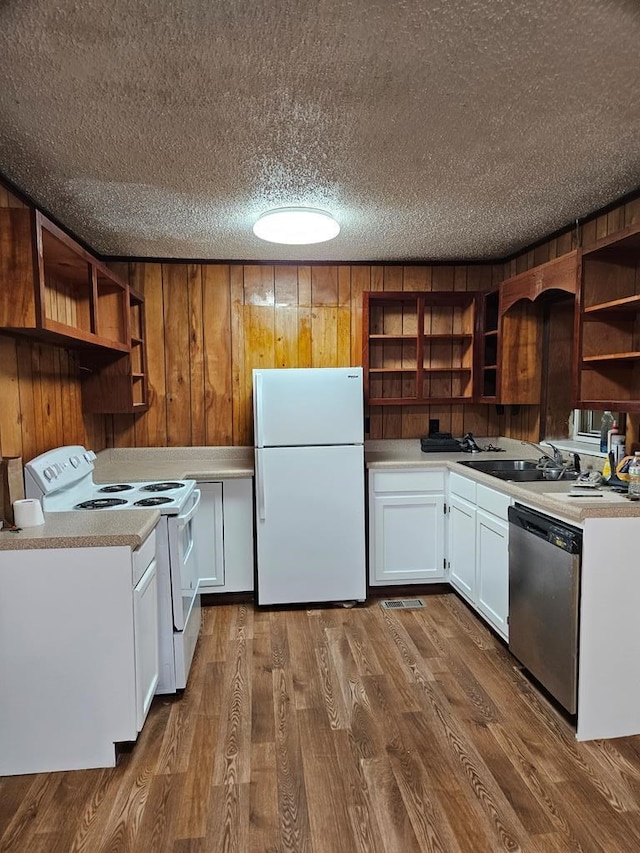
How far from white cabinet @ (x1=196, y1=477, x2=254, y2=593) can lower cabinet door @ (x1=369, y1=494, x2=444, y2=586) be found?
0.81 meters

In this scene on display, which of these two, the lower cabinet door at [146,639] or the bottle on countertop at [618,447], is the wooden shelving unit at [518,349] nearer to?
the bottle on countertop at [618,447]

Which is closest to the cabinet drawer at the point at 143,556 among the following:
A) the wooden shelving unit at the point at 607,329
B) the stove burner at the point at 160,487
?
the stove burner at the point at 160,487

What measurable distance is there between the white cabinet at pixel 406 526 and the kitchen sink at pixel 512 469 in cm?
27

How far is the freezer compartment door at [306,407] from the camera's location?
3164mm

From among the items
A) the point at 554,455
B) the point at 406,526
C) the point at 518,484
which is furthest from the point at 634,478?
the point at 406,526

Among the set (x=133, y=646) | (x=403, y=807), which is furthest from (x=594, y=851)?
(x=133, y=646)

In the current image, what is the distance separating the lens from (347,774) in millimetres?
1874

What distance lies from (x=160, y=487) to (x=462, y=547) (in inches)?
71.4

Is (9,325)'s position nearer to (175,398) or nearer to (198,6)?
(198,6)

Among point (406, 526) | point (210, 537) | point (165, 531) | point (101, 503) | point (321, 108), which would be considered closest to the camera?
point (321, 108)

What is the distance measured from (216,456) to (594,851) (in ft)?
9.25

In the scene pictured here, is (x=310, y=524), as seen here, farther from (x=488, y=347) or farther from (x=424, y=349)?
(x=488, y=347)

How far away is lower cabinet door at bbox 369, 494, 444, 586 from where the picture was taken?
11.2 feet

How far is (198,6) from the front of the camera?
1199mm
